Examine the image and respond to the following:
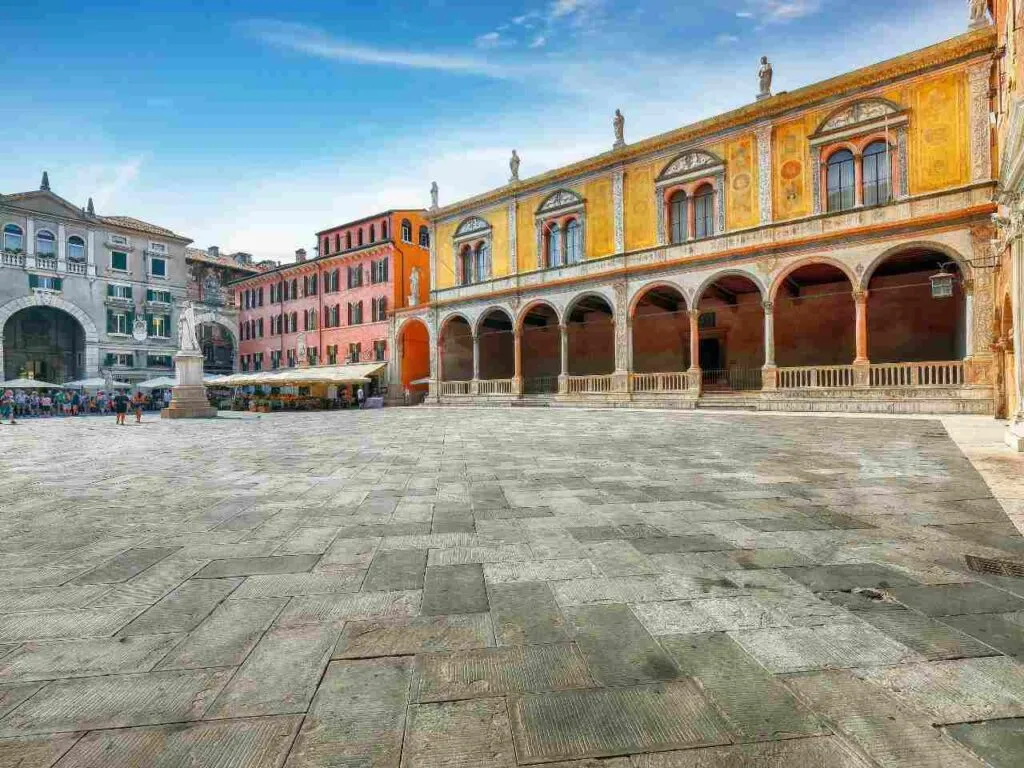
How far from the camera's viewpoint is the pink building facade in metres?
33.9

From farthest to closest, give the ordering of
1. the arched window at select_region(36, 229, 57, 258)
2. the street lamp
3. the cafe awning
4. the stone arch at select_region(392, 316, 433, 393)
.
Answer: the arched window at select_region(36, 229, 57, 258) < the stone arch at select_region(392, 316, 433, 393) < the cafe awning < the street lamp

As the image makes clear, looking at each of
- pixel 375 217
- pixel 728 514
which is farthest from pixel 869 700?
pixel 375 217

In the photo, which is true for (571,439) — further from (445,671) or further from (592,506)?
(445,671)

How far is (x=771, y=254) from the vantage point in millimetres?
19812

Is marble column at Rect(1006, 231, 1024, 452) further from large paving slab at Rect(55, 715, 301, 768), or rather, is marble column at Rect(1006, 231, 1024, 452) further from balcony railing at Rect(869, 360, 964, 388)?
large paving slab at Rect(55, 715, 301, 768)

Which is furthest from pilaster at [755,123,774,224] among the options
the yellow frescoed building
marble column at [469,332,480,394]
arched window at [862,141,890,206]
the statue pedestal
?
the statue pedestal

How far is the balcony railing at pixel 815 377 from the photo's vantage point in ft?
59.6

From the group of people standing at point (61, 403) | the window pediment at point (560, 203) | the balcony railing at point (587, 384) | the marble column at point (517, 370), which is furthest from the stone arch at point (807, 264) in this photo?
the group of people standing at point (61, 403)

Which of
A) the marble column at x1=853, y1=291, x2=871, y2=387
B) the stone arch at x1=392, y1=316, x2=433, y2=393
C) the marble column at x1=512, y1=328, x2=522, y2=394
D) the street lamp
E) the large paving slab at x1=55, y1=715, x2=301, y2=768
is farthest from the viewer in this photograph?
the stone arch at x1=392, y1=316, x2=433, y2=393

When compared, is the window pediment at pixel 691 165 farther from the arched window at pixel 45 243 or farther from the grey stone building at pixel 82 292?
the arched window at pixel 45 243

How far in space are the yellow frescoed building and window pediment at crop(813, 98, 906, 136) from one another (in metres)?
0.06

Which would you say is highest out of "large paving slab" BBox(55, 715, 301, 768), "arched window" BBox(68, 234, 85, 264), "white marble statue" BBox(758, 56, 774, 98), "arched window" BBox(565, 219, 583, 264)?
"white marble statue" BBox(758, 56, 774, 98)

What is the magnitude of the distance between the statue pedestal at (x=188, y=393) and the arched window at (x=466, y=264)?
14.2m

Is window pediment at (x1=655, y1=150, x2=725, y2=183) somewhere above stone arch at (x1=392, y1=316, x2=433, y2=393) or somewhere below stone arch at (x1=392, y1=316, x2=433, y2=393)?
above
